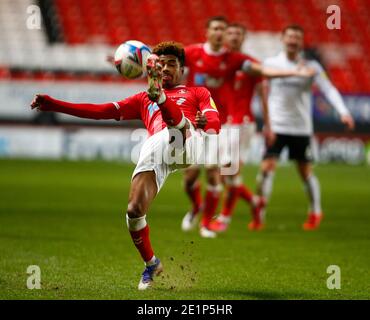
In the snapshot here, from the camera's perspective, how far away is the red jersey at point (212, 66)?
9.87m

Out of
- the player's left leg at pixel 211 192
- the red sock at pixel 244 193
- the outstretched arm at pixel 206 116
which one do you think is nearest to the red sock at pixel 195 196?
the player's left leg at pixel 211 192

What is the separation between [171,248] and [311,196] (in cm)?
307

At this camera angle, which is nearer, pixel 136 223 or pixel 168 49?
pixel 136 223

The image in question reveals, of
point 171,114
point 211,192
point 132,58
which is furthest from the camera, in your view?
point 211,192

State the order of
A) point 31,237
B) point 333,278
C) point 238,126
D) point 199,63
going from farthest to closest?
point 238,126 → point 199,63 → point 31,237 → point 333,278

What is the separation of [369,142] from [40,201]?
11.7 m

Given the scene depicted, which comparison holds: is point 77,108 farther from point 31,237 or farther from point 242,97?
point 242,97

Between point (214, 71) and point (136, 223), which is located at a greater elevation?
point (214, 71)

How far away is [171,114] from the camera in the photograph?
562 cm

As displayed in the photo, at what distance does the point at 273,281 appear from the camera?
21.6 ft

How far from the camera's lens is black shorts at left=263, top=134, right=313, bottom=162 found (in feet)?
35.5

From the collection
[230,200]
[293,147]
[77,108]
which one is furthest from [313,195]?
[77,108]

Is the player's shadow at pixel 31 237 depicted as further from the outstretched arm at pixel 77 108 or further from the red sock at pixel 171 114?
the red sock at pixel 171 114
